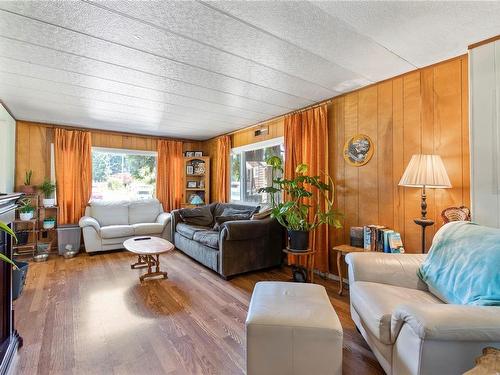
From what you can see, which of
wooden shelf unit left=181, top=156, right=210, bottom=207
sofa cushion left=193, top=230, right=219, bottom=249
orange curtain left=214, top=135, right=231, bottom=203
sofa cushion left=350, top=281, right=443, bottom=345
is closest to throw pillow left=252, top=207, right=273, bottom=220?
sofa cushion left=193, top=230, right=219, bottom=249

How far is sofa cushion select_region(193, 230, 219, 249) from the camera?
10.6 feet

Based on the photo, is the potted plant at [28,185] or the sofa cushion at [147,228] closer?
the potted plant at [28,185]

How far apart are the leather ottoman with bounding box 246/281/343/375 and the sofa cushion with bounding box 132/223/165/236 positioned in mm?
3560

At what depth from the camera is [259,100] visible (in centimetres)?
311

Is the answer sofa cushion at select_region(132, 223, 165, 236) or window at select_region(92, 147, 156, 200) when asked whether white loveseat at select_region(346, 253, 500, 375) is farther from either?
window at select_region(92, 147, 156, 200)

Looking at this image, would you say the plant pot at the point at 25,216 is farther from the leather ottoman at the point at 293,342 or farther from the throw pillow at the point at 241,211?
the leather ottoman at the point at 293,342

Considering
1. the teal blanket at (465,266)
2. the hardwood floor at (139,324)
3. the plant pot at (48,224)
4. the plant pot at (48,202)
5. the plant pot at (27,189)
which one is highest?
the plant pot at (27,189)

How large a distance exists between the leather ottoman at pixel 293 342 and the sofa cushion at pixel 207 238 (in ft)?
6.13

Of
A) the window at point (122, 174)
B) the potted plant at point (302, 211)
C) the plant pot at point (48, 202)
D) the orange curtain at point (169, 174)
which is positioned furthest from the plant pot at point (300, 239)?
the plant pot at point (48, 202)

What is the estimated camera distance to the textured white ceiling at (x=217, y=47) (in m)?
1.53

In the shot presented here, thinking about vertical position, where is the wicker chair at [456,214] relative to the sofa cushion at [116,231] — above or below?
above

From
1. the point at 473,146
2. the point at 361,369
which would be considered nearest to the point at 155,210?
the point at 361,369

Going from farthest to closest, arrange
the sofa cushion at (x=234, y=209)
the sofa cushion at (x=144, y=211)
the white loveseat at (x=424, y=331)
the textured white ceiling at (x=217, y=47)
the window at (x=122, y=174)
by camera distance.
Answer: the window at (x=122, y=174)
the sofa cushion at (x=144, y=211)
the sofa cushion at (x=234, y=209)
the textured white ceiling at (x=217, y=47)
the white loveseat at (x=424, y=331)

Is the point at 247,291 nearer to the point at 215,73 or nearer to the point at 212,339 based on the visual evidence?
the point at 212,339
